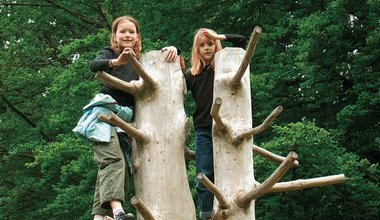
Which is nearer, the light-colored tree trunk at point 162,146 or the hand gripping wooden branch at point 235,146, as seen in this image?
the hand gripping wooden branch at point 235,146

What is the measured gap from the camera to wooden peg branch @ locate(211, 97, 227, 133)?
11.2ft

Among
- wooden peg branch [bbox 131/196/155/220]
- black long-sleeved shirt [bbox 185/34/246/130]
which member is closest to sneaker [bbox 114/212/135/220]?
wooden peg branch [bbox 131/196/155/220]

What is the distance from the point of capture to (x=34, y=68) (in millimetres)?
13703

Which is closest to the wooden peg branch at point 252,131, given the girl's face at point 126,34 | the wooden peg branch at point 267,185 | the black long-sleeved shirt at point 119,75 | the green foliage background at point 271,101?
the wooden peg branch at point 267,185

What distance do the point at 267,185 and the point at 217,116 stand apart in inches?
16.2

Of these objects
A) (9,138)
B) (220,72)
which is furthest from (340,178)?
(9,138)

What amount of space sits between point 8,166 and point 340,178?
33.0 ft

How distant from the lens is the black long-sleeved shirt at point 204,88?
411 cm

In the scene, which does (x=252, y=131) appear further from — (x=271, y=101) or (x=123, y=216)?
(x=271, y=101)

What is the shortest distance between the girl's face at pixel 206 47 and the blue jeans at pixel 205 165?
428 mm

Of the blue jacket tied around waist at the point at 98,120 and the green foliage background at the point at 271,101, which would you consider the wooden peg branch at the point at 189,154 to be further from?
the green foliage background at the point at 271,101

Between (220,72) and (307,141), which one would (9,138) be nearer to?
(307,141)

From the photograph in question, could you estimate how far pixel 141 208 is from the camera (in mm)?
3344

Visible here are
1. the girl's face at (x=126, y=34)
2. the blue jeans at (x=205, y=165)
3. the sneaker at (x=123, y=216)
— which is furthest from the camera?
the girl's face at (x=126, y=34)
